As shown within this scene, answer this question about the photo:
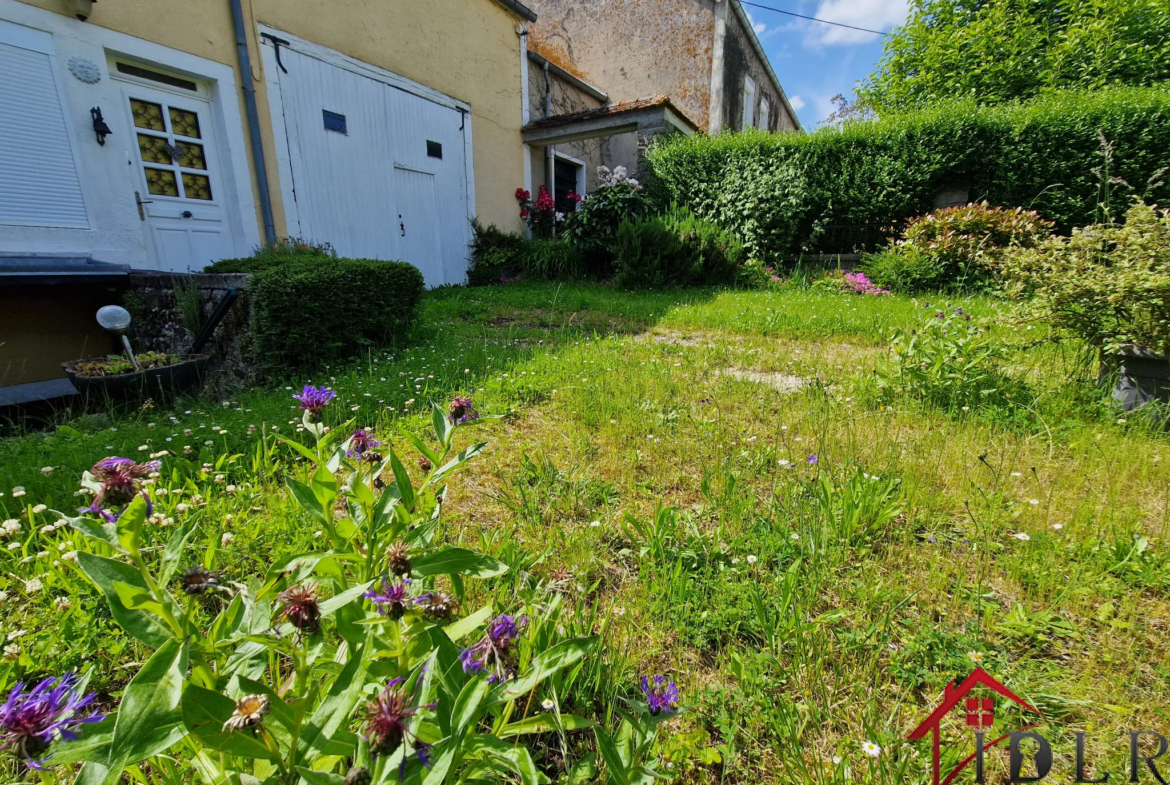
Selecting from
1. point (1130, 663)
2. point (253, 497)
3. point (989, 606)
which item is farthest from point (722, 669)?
point (253, 497)

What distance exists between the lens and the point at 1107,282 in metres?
2.41

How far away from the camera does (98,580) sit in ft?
2.09

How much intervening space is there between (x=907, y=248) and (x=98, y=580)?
8547 mm

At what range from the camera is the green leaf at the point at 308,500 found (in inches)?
33.8

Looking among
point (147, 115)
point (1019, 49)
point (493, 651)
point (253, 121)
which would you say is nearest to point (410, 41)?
point (253, 121)

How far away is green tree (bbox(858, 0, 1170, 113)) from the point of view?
10953 mm

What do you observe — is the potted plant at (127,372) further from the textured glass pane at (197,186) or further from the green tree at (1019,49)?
the green tree at (1019,49)

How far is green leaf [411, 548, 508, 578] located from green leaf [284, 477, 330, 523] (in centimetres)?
19

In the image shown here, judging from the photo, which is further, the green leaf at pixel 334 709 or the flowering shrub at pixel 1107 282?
the flowering shrub at pixel 1107 282

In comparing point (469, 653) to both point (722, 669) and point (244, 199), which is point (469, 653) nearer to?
point (722, 669)

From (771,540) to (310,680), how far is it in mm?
1331

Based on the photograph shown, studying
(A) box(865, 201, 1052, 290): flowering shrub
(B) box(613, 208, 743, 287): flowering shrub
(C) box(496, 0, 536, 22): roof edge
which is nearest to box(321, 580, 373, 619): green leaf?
(B) box(613, 208, 743, 287): flowering shrub

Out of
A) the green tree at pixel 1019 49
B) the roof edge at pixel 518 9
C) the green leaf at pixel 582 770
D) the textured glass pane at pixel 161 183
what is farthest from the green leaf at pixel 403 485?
the green tree at pixel 1019 49

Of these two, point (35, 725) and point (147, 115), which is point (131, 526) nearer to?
point (35, 725)
